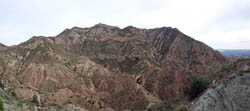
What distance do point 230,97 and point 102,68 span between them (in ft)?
170

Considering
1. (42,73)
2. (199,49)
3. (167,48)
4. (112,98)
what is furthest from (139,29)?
(42,73)

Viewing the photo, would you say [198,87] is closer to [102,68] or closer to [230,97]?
[230,97]

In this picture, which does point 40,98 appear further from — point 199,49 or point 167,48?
point 199,49

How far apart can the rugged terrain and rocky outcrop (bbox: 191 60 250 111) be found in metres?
28.0

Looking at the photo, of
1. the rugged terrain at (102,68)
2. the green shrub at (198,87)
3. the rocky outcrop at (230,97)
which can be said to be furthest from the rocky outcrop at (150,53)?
the rocky outcrop at (230,97)

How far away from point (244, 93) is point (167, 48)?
74.6 meters

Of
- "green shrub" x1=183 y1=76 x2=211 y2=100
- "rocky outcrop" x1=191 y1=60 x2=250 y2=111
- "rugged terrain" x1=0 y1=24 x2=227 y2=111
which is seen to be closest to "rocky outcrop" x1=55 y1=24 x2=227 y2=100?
"rugged terrain" x1=0 y1=24 x2=227 y2=111

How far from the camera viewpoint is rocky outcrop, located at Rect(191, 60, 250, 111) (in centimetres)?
1800

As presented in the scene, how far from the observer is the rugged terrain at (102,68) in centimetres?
4641

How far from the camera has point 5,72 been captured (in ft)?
157

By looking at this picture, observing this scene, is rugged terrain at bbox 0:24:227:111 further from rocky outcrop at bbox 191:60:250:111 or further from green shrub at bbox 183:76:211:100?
rocky outcrop at bbox 191:60:250:111

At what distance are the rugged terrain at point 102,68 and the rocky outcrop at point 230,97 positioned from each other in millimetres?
27995

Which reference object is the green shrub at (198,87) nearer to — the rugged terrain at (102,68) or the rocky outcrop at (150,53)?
the rugged terrain at (102,68)

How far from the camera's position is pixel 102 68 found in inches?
2598
